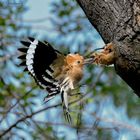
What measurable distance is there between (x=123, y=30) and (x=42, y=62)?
9.9 inches

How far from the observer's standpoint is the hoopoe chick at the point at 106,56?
53.4 inches

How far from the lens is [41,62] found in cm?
141

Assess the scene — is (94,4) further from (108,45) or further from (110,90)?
(110,90)

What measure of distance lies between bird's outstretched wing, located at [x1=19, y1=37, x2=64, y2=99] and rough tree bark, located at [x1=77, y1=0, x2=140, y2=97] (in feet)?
0.49

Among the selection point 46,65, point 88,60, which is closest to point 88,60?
point 88,60

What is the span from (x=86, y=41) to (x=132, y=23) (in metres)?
2.24

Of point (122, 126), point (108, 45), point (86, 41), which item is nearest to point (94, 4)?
point (108, 45)

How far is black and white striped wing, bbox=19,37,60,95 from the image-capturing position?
4.54 feet

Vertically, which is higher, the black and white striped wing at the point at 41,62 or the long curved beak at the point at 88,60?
the black and white striped wing at the point at 41,62

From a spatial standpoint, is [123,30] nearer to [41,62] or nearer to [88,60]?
[88,60]

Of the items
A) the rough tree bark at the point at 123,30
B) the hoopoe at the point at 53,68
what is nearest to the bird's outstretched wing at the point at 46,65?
the hoopoe at the point at 53,68

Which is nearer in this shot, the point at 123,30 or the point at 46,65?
the point at 123,30

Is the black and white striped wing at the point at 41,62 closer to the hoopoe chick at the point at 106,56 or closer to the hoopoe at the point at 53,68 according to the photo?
the hoopoe at the point at 53,68

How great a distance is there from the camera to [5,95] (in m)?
3.14
